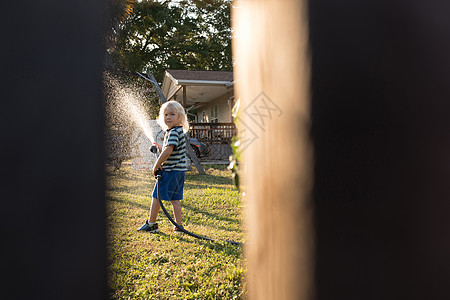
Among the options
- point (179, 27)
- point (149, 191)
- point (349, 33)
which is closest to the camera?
point (349, 33)

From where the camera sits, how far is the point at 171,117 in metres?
4.50

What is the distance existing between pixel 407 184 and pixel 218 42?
27738mm

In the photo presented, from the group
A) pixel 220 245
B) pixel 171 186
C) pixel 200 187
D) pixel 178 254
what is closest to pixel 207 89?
pixel 200 187

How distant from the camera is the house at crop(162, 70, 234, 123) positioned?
52.5 ft

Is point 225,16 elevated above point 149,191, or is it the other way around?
point 225,16

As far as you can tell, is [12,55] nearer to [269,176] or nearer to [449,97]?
[269,176]

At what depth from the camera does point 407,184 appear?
1013 mm

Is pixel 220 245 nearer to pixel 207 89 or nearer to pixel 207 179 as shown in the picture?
pixel 207 179

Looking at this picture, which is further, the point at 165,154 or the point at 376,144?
the point at 165,154

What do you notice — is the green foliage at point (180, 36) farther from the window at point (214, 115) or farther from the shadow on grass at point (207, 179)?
the shadow on grass at point (207, 179)

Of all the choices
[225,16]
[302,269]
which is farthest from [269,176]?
[225,16]

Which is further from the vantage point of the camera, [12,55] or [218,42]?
[218,42]

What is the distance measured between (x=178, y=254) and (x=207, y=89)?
15.3m

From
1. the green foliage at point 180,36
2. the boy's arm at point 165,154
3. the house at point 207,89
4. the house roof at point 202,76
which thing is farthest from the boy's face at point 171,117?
the green foliage at point 180,36
